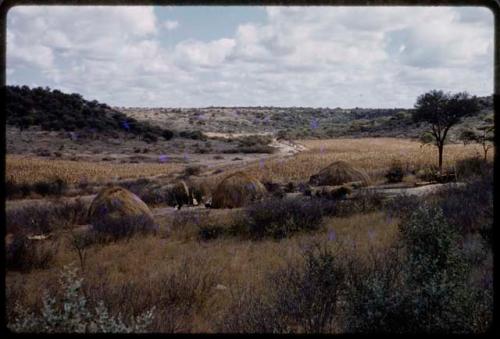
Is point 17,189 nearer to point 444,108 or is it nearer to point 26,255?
point 26,255

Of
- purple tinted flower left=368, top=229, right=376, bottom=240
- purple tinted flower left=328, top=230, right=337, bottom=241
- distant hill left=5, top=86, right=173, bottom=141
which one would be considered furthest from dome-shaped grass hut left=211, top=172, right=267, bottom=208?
distant hill left=5, top=86, right=173, bottom=141

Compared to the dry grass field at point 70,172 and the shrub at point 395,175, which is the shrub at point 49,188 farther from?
the shrub at point 395,175

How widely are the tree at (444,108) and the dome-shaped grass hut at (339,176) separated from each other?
7185 millimetres

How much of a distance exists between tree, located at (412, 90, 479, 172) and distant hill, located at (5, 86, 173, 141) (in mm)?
25380

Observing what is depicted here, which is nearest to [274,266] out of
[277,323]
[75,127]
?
[277,323]

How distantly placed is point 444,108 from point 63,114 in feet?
93.0

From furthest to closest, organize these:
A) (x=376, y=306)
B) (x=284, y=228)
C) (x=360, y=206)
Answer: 1. (x=360, y=206)
2. (x=284, y=228)
3. (x=376, y=306)

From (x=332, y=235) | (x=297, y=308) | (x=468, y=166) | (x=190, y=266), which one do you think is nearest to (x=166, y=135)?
(x=468, y=166)

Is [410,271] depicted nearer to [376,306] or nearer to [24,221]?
[376,306]

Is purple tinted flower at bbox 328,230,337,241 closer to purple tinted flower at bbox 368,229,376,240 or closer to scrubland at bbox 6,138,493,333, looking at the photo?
scrubland at bbox 6,138,493,333

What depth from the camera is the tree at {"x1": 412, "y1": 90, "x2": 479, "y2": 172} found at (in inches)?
1005

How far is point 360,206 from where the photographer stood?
1427cm

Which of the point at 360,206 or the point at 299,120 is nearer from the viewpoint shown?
the point at 360,206

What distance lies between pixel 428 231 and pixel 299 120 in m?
95.6
